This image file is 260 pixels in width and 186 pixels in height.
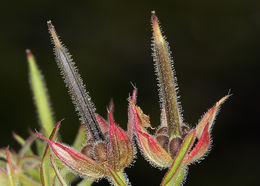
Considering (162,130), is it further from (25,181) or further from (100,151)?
(25,181)

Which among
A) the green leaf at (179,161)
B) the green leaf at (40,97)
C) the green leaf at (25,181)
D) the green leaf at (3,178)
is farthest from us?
the green leaf at (40,97)

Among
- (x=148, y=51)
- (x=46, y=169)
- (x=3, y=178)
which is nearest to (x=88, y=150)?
(x=46, y=169)

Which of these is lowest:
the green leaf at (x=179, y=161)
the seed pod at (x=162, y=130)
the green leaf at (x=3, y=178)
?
the green leaf at (x=179, y=161)

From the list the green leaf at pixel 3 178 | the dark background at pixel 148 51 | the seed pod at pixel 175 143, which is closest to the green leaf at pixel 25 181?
the green leaf at pixel 3 178

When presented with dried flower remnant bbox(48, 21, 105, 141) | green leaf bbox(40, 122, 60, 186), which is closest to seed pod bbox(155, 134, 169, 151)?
dried flower remnant bbox(48, 21, 105, 141)

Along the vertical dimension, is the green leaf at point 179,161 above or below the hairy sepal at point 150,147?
below

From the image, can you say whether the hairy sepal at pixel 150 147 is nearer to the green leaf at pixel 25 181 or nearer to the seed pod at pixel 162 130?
the seed pod at pixel 162 130

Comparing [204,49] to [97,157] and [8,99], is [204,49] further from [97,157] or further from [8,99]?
[97,157]

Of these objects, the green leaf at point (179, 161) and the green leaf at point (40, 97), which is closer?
the green leaf at point (179, 161)
